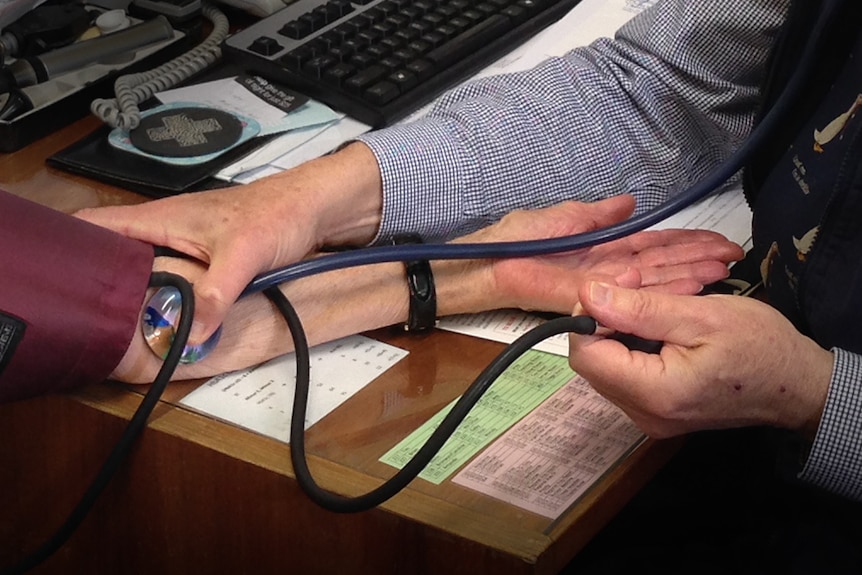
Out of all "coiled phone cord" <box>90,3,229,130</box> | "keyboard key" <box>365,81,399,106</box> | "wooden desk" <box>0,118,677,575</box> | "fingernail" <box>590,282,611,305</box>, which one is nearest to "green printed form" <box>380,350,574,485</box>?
"wooden desk" <box>0,118,677,575</box>

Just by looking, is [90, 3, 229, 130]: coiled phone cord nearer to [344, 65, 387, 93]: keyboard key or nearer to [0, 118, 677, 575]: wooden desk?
[344, 65, 387, 93]: keyboard key

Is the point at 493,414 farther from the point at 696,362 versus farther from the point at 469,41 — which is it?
the point at 469,41

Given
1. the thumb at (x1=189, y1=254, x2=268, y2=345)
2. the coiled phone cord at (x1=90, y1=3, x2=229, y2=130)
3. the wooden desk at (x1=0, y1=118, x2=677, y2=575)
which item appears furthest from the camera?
the coiled phone cord at (x1=90, y1=3, x2=229, y2=130)

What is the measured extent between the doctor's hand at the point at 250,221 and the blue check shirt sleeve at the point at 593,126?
0.04 metres

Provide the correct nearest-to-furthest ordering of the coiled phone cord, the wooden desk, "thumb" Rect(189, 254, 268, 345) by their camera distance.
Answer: the wooden desk < "thumb" Rect(189, 254, 268, 345) < the coiled phone cord

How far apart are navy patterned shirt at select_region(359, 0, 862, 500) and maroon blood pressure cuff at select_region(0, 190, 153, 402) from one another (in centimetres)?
26

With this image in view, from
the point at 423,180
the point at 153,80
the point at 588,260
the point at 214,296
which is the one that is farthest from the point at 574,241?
the point at 153,80

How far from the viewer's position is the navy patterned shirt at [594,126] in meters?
0.96

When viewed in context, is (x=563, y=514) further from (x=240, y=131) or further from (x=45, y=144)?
(x=45, y=144)

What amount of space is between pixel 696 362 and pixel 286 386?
0.93ft

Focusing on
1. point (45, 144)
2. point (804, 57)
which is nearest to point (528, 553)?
point (804, 57)

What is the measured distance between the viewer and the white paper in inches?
29.8

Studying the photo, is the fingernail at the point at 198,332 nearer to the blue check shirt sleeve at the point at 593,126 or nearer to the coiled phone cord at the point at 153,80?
the blue check shirt sleeve at the point at 593,126

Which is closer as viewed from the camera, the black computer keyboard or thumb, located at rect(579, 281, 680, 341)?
thumb, located at rect(579, 281, 680, 341)
